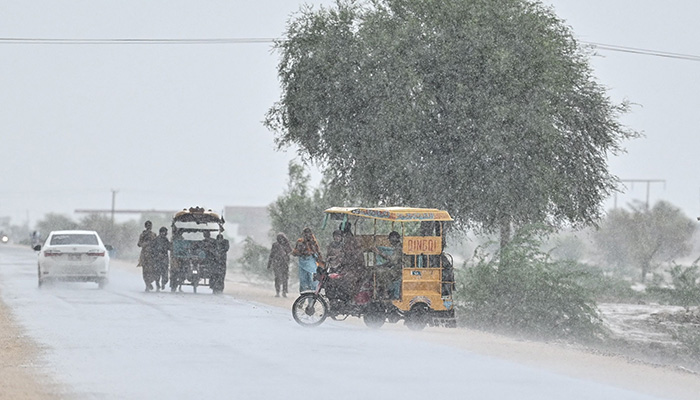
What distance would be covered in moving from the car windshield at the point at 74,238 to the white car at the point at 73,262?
0.55 m

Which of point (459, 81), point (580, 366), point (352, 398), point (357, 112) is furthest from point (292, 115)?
point (352, 398)

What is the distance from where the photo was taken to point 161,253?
31219 mm

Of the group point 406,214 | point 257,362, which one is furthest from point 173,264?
point 257,362

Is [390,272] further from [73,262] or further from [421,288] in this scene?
[73,262]

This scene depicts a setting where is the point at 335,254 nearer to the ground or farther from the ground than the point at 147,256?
farther from the ground

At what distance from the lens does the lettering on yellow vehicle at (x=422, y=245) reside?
1970cm

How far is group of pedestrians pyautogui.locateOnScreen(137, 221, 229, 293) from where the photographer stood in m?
30.9

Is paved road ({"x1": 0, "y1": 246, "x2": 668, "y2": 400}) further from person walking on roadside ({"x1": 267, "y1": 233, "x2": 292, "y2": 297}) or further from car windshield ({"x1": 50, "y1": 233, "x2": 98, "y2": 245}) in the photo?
car windshield ({"x1": 50, "y1": 233, "x2": 98, "y2": 245})

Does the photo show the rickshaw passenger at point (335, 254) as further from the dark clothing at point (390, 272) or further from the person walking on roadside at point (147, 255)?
the person walking on roadside at point (147, 255)

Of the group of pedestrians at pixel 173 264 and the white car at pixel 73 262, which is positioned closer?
the group of pedestrians at pixel 173 264

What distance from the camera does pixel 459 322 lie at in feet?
82.5

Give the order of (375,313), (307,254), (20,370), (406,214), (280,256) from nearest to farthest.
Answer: (20,370) < (406,214) < (375,313) < (307,254) < (280,256)

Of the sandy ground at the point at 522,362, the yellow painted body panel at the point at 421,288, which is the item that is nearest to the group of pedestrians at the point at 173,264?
the sandy ground at the point at 522,362

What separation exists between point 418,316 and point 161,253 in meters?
13.2
